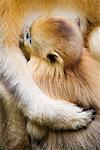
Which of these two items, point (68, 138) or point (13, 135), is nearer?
point (68, 138)

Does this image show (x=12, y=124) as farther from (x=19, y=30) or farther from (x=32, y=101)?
(x=19, y=30)

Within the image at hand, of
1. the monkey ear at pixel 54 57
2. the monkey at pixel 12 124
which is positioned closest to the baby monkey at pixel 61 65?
the monkey ear at pixel 54 57

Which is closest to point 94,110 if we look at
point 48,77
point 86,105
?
point 86,105

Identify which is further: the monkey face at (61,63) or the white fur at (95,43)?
the white fur at (95,43)

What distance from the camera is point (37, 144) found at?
2.99 metres

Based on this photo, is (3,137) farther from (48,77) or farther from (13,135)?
(48,77)

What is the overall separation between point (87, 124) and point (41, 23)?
0.48m

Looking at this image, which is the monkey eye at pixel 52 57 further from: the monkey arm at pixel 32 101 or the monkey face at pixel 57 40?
the monkey arm at pixel 32 101

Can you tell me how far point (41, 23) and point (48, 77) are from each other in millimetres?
238

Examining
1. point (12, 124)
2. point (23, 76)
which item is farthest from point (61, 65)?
point (12, 124)

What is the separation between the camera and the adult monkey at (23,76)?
2898mm

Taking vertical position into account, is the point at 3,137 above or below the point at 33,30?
below

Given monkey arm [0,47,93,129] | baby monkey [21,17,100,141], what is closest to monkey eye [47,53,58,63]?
baby monkey [21,17,100,141]

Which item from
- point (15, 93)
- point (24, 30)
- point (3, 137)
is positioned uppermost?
point (24, 30)
